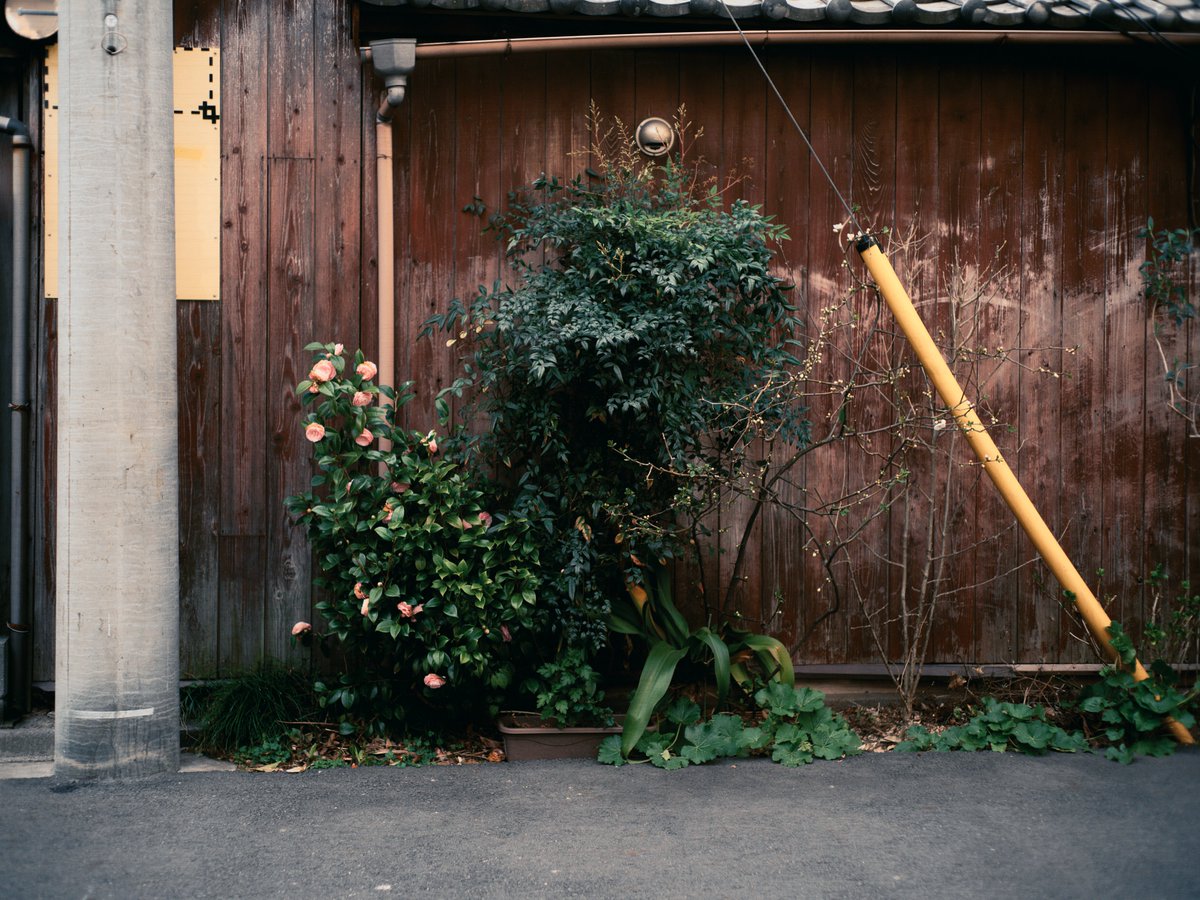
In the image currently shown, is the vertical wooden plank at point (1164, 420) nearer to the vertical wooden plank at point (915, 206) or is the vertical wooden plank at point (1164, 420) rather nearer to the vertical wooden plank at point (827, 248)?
the vertical wooden plank at point (915, 206)

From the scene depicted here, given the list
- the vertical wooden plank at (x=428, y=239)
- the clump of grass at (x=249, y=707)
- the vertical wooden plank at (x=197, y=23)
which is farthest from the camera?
the vertical wooden plank at (x=428, y=239)

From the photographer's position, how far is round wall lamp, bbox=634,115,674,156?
4992 mm

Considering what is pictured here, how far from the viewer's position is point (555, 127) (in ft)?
16.5

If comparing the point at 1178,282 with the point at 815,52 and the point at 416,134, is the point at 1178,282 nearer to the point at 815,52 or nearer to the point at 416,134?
the point at 815,52

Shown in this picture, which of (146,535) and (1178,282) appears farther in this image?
(1178,282)

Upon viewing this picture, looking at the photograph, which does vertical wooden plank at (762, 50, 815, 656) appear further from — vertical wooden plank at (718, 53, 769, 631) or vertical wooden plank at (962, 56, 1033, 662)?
vertical wooden plank at (962, 56, 1033, 662)

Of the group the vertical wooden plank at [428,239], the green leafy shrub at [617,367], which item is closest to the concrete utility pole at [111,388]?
the vertical wooden plank at [428,239]

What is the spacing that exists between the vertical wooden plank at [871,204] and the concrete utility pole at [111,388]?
10.7ft

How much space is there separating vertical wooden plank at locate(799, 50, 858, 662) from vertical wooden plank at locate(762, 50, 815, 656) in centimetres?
4

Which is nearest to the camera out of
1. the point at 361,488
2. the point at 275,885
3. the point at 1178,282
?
the point at 275,885

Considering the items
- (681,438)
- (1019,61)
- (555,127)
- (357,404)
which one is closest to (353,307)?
(357,404)

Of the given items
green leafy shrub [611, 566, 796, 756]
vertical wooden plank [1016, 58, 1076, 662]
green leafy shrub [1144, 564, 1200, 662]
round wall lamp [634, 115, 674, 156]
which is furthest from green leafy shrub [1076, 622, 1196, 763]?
round wall lamp [634, 115, 674, 156]

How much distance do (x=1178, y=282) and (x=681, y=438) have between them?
2885mm

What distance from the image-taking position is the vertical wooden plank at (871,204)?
514cm
